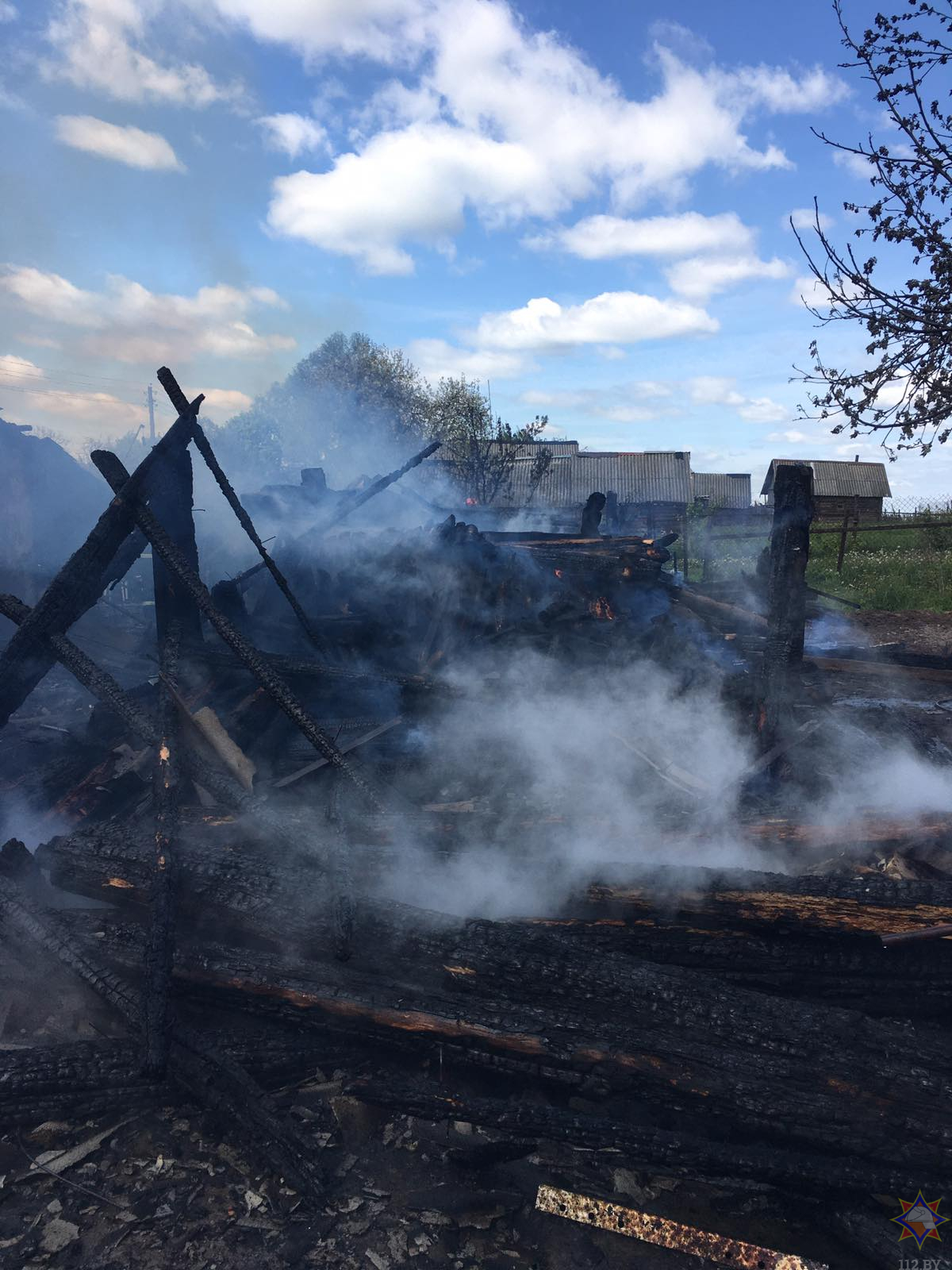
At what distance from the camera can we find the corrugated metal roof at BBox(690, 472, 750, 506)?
43.2m

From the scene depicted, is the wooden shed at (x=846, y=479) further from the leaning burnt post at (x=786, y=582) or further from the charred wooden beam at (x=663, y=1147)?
the charred wooden beam at (x=663, y=1147)

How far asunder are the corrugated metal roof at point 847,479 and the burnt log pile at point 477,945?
1757 inches

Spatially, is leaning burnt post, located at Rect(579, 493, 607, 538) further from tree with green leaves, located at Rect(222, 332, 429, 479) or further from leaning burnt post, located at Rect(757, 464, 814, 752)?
tree with green leaves, located at Rect(222, 332, 429, 479)

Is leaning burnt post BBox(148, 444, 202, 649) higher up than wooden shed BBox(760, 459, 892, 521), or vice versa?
wooden shed BBox(760, 459, 892, 521)

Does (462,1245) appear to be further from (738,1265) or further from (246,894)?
(246,894)

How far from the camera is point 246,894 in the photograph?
4.15 metres

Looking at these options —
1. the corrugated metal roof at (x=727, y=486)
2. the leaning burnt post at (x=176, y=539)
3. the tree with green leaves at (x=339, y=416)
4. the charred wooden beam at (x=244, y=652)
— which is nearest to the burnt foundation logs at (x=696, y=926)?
the charred wooden beam at (x=244, y=652)

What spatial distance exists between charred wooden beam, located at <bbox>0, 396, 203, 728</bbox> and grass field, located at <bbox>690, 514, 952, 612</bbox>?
13.6m

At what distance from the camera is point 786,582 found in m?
5.44

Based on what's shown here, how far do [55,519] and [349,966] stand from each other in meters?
22.3

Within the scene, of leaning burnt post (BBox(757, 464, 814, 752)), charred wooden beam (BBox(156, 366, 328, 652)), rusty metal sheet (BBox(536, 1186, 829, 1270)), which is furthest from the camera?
leaning burnt post (BBox(757, 464, 814, 752))

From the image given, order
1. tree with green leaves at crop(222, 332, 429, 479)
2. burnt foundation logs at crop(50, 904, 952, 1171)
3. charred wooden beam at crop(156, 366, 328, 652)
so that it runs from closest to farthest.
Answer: burnt foundation logs at crop(50, 904, 952, 1171) → charred wooden beam at crop(156, 366, 328, 652) → tree with green leaves at crop(222, 332, 429, 479)

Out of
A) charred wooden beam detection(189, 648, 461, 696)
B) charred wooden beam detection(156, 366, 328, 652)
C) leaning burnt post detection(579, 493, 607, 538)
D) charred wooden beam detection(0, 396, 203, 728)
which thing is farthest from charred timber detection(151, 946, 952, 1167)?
leaning burnt post detection(579, 493, 607, 538)

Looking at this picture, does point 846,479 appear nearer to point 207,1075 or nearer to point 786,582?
point 786,582
